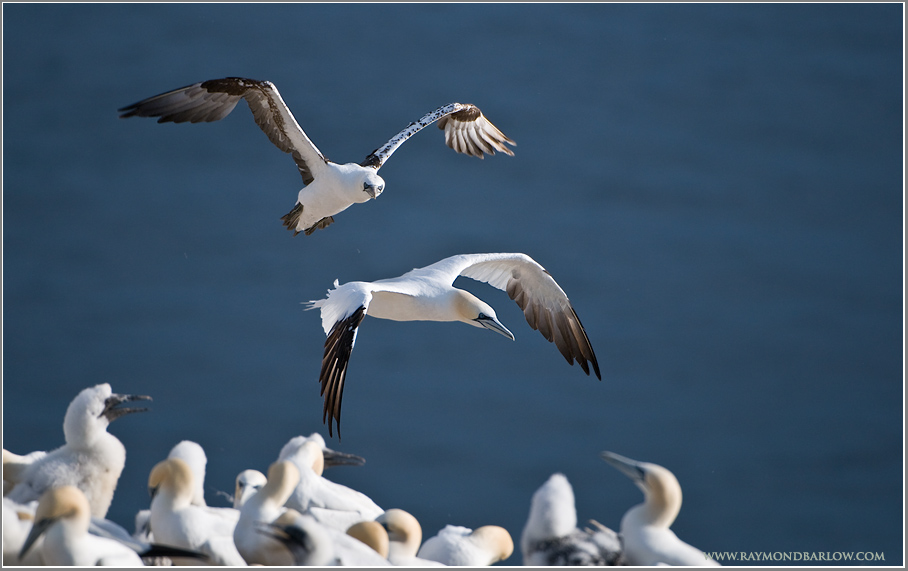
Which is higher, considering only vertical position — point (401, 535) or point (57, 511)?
point (57, 511)

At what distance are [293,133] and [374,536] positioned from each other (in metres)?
3.35

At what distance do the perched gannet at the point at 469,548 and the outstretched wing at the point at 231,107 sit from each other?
2.94m

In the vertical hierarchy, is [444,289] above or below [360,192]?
below

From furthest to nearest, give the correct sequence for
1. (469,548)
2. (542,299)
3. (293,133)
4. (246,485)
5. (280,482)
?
(542,299)
(293,133)
(246,485)
(469,548)
(280,482)

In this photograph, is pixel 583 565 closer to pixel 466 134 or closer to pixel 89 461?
pixel 89 461

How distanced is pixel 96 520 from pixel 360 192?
3033mm

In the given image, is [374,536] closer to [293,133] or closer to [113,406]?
[113,406]

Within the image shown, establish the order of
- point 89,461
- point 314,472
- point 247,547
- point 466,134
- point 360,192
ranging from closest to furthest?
point 247,547 < point 89,461 < point 314,472 < point 360,192 < point 466,134

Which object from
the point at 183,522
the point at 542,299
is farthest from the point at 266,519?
the point at 542,299

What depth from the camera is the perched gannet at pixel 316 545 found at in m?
4.73

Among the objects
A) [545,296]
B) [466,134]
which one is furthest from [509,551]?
[466,134]

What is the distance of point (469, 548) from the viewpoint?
18.3ft

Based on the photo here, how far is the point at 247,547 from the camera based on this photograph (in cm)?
507

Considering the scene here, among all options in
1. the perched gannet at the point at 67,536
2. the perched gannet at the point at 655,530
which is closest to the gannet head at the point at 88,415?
the perched gannet at the point at 67,536
